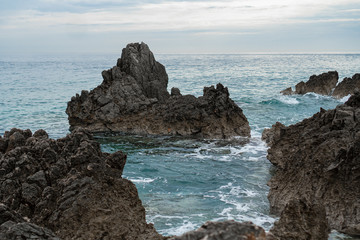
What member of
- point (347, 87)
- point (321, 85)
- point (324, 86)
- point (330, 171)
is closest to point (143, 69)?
point (330, 171)

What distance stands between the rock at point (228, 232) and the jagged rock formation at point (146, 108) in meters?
22.6

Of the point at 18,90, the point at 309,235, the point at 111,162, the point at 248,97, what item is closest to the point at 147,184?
the point at 111,162

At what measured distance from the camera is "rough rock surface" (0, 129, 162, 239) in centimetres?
907

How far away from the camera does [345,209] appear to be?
39.1ft

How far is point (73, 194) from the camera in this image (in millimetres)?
9570

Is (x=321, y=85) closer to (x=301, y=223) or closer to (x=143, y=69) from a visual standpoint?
(x=143, y=69)

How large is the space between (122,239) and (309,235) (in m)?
3.83

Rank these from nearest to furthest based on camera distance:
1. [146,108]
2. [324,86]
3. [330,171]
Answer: [330,171]
[146,108]
[324,86]

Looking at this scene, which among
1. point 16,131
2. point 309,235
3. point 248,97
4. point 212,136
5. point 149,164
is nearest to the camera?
point 309,235

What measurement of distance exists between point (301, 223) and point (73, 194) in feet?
16.2

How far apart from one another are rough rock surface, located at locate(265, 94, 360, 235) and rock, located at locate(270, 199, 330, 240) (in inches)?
74.5

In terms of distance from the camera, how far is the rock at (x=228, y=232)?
13.6 feet

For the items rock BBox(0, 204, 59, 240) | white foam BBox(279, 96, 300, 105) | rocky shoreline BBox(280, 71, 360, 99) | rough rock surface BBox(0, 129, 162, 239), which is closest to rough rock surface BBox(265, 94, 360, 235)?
rough rock surface BBox(0, 129, 162, 239)

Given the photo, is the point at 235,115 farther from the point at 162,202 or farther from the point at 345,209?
the point at 345,209
